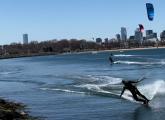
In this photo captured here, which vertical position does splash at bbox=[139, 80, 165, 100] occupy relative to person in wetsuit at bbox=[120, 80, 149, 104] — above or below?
below

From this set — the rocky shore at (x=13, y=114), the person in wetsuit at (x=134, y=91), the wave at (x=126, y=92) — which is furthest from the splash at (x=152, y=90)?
the rocky shore at (x=13, y=114)

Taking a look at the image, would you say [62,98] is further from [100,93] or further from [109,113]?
[109,113]

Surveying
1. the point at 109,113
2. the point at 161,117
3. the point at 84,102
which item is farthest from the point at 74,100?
the point at 161,117

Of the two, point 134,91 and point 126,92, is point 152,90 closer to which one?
point 126,92

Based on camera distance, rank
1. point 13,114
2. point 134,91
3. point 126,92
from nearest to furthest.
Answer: point 13,114 → point 134,91 → point 126,92

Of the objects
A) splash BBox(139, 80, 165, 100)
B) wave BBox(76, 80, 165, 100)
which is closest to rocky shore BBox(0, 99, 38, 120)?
wave BBox(76, 80, 165, 100)

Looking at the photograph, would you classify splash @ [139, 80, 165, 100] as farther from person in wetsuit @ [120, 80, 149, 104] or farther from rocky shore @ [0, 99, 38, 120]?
rocky shore @ [0, 99, 38, 120]

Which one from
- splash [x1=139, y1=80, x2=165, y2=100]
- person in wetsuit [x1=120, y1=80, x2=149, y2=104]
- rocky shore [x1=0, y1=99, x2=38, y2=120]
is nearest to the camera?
rocky shore [x1=0, y1=99, x2=38, y2=120]

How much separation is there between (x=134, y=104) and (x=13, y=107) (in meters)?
6.06

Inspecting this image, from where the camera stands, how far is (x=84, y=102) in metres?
28.4

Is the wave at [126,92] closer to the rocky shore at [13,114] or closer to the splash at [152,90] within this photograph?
the splash at [152,90]

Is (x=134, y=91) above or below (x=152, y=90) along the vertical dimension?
above

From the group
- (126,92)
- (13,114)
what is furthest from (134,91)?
(13,114)

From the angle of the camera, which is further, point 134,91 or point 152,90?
point 152,90
